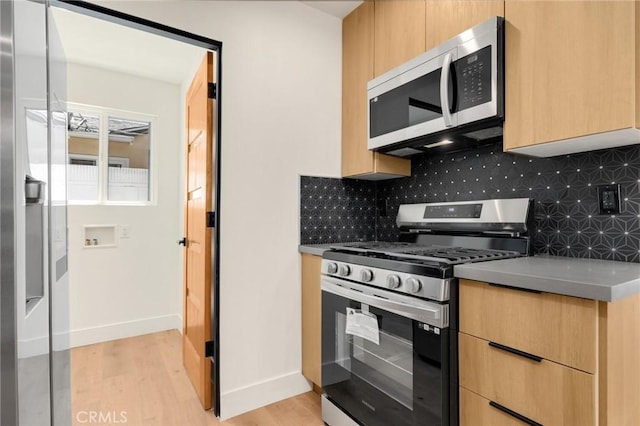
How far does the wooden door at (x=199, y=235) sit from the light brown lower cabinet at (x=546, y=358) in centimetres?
143

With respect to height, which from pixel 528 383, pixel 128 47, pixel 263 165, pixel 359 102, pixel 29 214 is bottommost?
pixel 528 383

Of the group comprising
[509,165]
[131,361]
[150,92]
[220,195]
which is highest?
[150,92]

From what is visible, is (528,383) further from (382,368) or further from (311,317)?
(311,317)

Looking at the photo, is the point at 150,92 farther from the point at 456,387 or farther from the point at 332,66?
the point at 456,387

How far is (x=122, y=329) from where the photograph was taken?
3.29 meters

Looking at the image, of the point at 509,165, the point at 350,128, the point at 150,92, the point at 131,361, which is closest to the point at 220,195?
the point at 350,128

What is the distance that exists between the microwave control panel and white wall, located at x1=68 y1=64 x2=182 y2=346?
9.78 feet

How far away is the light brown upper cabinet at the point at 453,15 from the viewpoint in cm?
151

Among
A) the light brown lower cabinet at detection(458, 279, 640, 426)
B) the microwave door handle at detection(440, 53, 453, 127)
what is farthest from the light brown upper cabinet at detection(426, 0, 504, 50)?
the light brown lower cabinet at detection(458, 279, 640, 426)

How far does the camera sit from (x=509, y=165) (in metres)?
1.77

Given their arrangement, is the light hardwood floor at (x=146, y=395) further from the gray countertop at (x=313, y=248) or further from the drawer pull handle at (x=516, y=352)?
the drawer pull handle at (x=516, y=352)

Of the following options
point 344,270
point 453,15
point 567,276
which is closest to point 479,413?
point 567,276

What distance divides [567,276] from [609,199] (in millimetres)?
641

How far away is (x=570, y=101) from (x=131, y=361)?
327 centimetres
